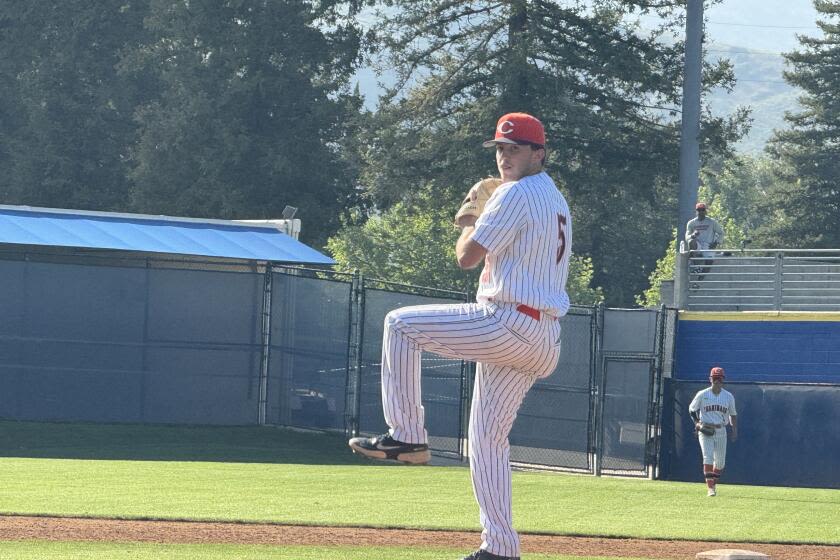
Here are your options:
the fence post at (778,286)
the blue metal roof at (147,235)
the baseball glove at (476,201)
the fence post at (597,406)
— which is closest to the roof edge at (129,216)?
the blue metal roof at (147,235)

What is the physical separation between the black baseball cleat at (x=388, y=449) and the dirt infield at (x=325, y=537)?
3845mm

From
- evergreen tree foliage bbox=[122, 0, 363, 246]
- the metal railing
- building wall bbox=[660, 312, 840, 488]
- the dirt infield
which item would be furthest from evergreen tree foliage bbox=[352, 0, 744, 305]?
the dirt infield

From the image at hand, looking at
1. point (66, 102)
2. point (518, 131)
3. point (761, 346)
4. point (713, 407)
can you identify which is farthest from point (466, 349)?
point (66, 102)

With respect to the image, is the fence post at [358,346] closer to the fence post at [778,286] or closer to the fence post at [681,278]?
the fence post at [681,278]

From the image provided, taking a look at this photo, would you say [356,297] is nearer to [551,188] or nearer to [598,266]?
[551,188]

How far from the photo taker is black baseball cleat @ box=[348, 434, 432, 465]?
244 inches

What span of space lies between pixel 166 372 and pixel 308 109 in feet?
87.1

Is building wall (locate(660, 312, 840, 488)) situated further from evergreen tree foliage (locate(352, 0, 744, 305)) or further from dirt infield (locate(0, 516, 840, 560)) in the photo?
evergreen tree foliage (locate(352, 0, 744, 305))

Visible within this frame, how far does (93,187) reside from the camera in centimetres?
5284

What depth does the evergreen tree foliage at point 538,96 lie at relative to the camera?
135 feet

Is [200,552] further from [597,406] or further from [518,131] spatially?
[597,406]

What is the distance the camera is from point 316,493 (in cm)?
1480

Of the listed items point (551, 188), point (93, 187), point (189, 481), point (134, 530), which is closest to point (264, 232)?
point (189, 481)

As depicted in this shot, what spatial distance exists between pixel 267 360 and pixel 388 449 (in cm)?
1911
